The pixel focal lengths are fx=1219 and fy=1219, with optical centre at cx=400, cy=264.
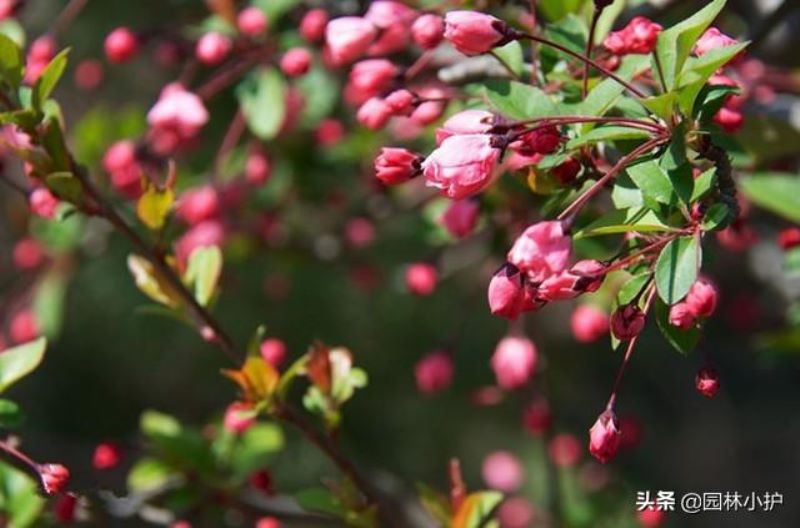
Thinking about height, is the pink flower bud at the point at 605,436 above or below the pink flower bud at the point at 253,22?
below

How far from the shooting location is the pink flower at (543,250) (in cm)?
78

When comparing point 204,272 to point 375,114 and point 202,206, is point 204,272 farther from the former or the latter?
point 202,206

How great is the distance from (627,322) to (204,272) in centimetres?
44

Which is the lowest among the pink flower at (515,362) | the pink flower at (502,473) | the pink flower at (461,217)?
the pink flower at (502,473)

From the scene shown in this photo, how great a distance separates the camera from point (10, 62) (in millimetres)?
971

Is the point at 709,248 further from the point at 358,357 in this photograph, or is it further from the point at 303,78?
the point at 358,357

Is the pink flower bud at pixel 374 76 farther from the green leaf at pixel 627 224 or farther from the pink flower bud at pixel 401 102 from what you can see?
the green leaf at pixel 627 224

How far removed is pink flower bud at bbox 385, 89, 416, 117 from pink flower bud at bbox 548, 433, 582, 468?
2.17ft

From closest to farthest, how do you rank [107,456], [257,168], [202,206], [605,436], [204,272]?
[605,436]
[204,272]
[107,456]
[202,206]
[257,168]

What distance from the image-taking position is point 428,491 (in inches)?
45.6

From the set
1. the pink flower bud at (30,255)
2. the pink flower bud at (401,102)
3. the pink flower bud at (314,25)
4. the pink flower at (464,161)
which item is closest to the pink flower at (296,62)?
the pink flower bud at (314,25)

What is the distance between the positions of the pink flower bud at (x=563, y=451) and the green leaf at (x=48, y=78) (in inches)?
32.6

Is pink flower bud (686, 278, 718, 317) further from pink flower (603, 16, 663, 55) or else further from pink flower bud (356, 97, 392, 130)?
pink flower bud (356, 97, 392, 130)

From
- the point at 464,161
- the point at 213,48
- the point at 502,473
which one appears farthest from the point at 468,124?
the point at 502,473
